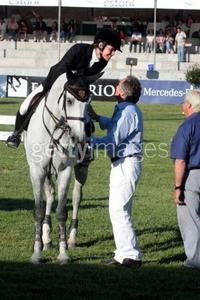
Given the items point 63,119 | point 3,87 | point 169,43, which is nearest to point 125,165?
point 63,119

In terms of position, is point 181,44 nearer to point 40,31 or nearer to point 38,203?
point 40,31

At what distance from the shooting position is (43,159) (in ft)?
32.4

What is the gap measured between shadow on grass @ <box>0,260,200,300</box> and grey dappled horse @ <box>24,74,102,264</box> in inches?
23.3

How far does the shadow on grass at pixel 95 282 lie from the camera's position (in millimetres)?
7801

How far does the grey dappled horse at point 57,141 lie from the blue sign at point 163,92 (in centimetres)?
3041

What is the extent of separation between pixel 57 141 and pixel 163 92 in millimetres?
31484

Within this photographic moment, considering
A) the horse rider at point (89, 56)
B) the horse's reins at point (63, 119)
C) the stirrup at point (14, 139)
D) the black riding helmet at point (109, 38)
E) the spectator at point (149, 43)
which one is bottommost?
the spectator at point (149, 43)

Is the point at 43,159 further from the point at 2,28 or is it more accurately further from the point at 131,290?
the point at 2,28

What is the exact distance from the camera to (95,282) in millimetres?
8398

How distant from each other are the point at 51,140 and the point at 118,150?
34.6 inches

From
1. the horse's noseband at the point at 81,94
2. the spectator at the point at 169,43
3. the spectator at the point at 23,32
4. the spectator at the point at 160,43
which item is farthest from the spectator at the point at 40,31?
the horse's noseband at the point at 81,94

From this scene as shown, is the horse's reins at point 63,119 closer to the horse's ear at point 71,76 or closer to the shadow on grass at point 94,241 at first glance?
the horse's ear at point 71,76

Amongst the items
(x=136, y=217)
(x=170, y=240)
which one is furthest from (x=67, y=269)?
(x=136, y=217)

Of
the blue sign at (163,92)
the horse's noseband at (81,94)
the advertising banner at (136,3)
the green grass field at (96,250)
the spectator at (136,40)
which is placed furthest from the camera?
the spectator at (136,40)
